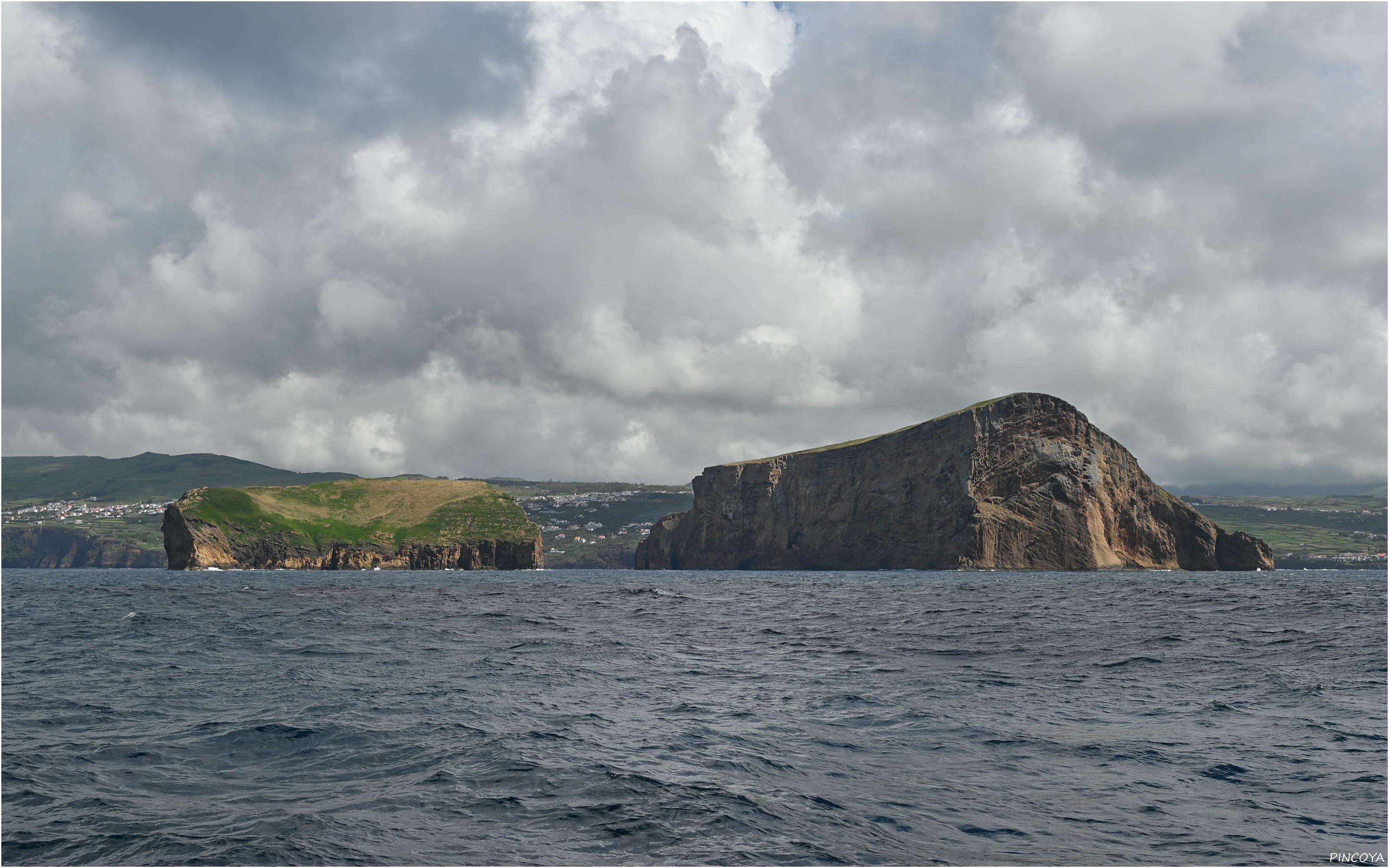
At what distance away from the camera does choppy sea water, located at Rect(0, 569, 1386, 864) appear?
569 inches

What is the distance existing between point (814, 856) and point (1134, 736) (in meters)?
11.7

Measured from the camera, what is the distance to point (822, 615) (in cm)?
5912

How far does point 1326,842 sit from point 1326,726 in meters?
9.93

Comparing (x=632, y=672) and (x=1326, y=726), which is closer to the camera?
(x=1326, y=726)

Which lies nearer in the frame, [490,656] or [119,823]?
[119,823]

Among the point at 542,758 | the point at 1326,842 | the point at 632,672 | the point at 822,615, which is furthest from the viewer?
the point at 822,615

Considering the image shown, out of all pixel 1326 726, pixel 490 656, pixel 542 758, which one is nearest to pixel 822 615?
pixel 490 656

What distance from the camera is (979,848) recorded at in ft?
46.4

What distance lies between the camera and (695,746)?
2070 cm

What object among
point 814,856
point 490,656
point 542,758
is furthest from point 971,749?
point 490,656

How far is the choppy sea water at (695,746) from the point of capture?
47.4 feet

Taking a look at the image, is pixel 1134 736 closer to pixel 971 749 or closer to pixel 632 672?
pixel 971 749

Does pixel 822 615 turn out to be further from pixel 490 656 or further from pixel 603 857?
pixel 603 857

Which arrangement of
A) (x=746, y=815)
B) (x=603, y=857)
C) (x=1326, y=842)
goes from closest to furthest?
(x=603, y=857) < (x=1326, y=842) < (x=746, y=815)
